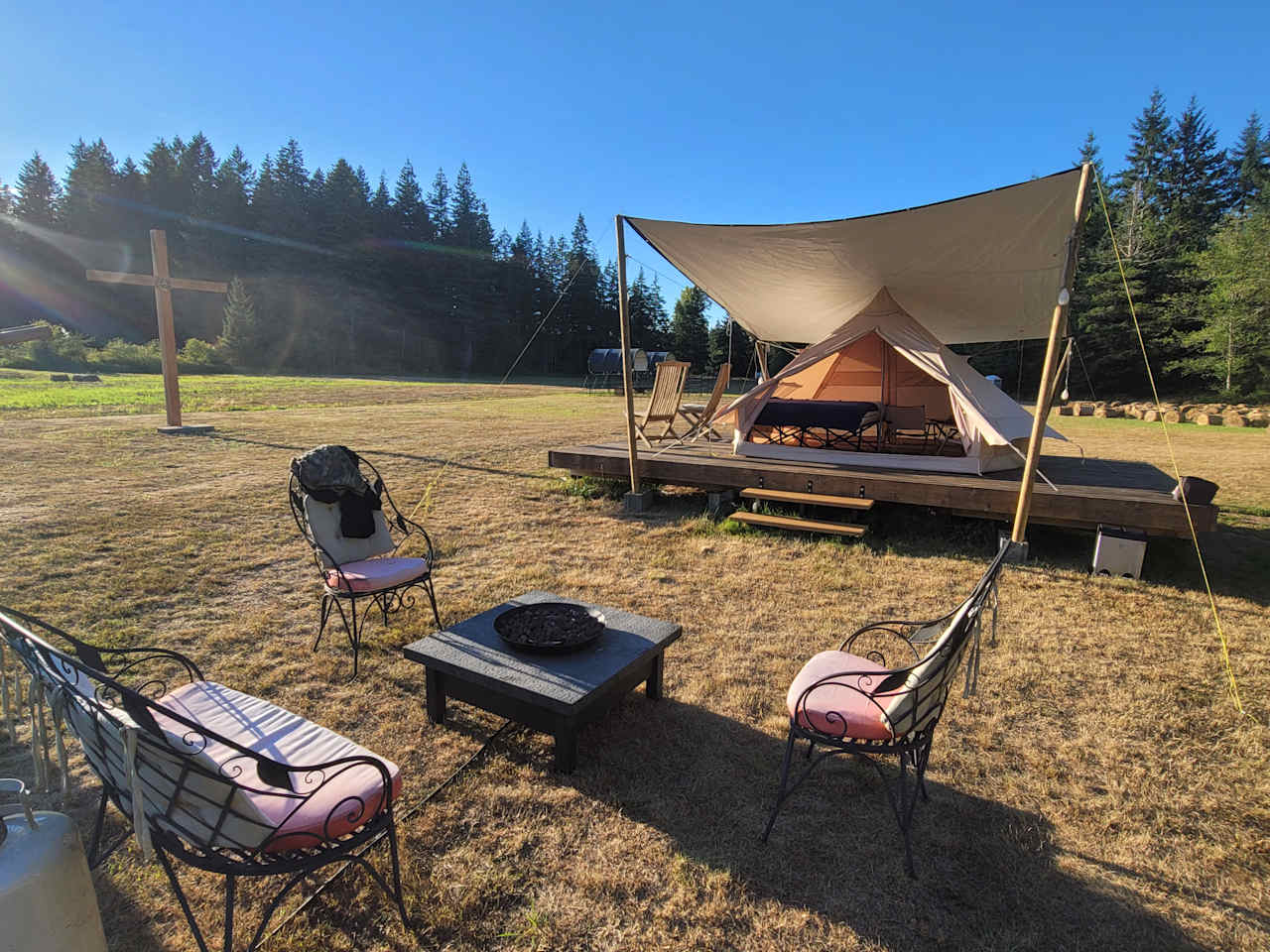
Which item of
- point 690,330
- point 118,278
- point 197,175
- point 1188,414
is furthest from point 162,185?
point 1188,414

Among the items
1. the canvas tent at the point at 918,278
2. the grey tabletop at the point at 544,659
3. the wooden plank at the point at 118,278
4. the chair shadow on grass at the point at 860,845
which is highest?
the wooden plank at the point at 118,278

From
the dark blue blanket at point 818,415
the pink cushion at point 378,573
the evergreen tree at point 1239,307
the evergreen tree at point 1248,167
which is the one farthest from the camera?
the evergreen tree at point 1248,167

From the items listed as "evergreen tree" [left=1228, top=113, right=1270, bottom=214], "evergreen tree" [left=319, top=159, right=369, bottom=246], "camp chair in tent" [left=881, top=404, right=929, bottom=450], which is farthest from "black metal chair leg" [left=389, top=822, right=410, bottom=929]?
"evergreen tree" [left=319, top=159, right=369, bottom=246]

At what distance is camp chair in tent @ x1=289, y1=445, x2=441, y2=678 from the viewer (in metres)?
2.99

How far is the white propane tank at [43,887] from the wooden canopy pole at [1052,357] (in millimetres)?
4588

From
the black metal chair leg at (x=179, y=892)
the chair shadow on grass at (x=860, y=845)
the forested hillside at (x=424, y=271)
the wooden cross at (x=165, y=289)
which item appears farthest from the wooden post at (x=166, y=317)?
the forested hillside at (x=424, y=271)

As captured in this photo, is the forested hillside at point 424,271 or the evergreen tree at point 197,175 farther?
the evergreen tree at point 197,175

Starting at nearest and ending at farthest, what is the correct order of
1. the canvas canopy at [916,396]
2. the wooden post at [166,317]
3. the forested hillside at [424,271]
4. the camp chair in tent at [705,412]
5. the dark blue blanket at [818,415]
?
the canvas canopy at [916,396] → the dark blue blanket at [818,415] → the camp chair in tent at [705,412] → the wooden post at [166,317] → the forested hillside at [424,271]

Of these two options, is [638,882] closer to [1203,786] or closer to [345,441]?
[1203,786]

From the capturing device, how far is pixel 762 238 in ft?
16.5

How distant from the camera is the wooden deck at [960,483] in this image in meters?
4.21

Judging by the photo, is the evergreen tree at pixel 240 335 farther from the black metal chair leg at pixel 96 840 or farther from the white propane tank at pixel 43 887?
the white propane tank at pixel 43 887

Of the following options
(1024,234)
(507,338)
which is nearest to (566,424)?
(1024,234)

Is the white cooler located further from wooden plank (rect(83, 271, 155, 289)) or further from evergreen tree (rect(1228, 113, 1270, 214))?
evergreen tree (rect(1228, 113, 1270, 214))
